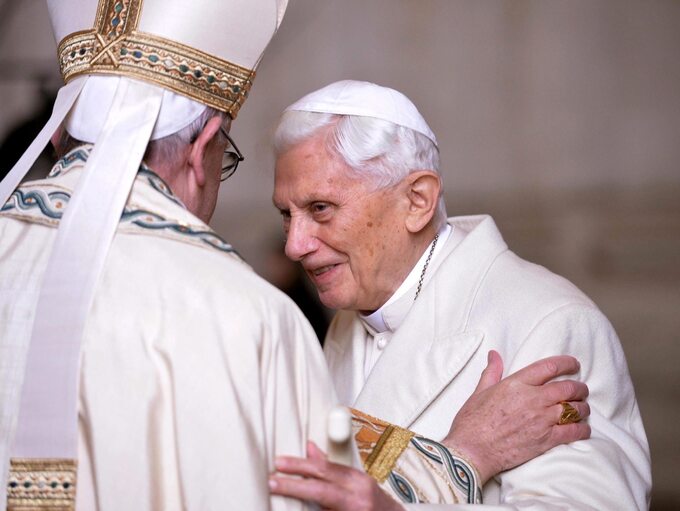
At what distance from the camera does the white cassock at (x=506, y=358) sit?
3.09m

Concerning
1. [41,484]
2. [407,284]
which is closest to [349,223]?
[407,284]

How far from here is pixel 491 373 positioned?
328 cm

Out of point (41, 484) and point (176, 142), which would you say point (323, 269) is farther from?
point (41, 484)

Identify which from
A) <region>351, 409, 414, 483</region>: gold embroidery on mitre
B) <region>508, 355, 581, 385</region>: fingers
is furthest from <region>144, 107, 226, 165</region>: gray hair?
<region>508, 355, 581, 385</region>: fingers

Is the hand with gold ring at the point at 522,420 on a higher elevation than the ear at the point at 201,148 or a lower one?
lower

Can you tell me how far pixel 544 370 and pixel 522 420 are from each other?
0.15 meters

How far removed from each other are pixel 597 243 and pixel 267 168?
12.6ft

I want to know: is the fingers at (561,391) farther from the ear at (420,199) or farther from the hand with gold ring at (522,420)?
the ear at (420,199)

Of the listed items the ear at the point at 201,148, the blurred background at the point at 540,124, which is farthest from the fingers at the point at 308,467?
the blurred background at the point at 540,124

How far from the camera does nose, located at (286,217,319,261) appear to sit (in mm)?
3742

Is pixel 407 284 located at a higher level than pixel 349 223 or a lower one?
lower

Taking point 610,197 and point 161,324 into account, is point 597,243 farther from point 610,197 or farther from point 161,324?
point 161,324

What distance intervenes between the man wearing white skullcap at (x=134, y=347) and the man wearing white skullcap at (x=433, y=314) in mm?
671

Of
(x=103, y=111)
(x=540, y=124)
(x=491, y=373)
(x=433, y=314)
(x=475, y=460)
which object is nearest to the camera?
(x=103, y=111)
